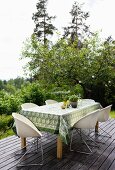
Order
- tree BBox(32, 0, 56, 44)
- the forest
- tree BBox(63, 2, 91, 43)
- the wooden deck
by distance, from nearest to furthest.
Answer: the wooden deck
the forest
tree BBox(32, 0, 56, 44)
tree BBox(63, 2, 91, 43)

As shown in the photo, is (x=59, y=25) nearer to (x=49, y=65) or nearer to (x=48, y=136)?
(x=49, y=65)

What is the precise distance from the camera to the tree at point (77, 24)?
17.9 m

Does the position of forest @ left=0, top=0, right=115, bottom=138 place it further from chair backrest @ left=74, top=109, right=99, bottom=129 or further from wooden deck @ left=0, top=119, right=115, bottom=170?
chair backrest @ left=74, top=109, right=99, bottom=129

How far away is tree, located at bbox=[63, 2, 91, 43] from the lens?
17.9 metres

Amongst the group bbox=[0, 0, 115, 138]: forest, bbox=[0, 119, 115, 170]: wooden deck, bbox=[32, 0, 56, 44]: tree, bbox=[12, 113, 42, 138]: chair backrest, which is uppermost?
bbox=[32, 0, 56, 44]: tree

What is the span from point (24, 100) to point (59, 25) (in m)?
11.4

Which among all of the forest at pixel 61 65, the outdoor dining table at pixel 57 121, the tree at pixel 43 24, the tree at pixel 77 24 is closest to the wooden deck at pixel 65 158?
the outdoor dining table at pixel 57 121

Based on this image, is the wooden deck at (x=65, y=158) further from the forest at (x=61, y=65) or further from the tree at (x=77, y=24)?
the tree at (x=77, y=24)

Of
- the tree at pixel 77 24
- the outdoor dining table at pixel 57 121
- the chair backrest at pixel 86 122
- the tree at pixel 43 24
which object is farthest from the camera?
the tree at pixel 77 24

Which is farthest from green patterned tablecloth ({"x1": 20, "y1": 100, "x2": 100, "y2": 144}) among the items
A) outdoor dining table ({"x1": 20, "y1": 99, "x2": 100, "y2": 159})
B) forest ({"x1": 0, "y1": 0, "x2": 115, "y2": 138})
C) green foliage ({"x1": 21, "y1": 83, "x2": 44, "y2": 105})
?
green foliage ({"x1": 21, "y1": 83, "x2": 44, "y2": 105})

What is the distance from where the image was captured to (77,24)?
18312 millimetres

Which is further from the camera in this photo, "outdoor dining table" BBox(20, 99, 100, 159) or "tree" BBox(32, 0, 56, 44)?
"tree" BBox(32, 0, 56, 44)

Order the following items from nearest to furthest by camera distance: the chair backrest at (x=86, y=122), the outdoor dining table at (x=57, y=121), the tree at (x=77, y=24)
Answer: the outdoor dining table at (x=57, y=121)
the chair backrest at (x=86, y=122)
the tree at (x=77, y=24)

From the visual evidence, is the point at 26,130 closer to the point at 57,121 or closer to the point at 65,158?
the point at 57,121
